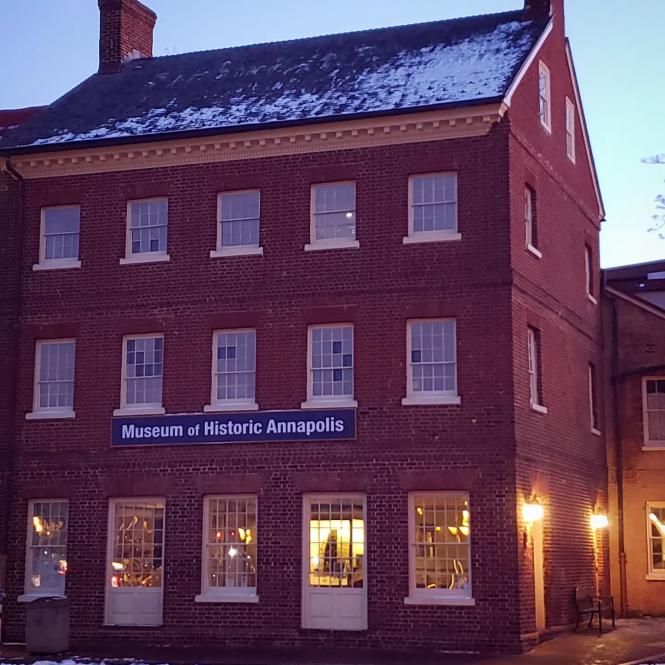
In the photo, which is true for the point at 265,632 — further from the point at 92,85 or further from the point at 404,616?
the point at 92,85

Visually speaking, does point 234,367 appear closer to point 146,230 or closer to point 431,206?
point 146,230

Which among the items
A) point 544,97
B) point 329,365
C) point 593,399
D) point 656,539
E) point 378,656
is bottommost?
point 378,656

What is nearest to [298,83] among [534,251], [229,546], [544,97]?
[544,97]

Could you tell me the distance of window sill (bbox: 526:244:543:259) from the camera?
25.9 metres

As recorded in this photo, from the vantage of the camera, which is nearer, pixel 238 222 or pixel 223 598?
pixel 223 598

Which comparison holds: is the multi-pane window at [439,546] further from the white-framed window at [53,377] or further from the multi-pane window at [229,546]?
the white-framed window at [53,377]

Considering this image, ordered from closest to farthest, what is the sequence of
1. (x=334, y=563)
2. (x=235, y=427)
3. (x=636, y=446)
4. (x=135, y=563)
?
(x=334, y=563)
(x=235, y=427)
(x=135, y=563)
(x=636, y=446)

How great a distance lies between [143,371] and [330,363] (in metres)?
4.27

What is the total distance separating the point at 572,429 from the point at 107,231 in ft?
38.1

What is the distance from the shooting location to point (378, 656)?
898 inches

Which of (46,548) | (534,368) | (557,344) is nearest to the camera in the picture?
(534,368)

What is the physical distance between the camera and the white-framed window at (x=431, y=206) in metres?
24.9

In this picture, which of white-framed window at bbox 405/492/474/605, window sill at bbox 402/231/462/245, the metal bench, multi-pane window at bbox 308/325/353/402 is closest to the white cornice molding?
window sill at bbox 402/231/462/245

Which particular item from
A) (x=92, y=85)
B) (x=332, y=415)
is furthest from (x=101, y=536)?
(x=92, y=85)
